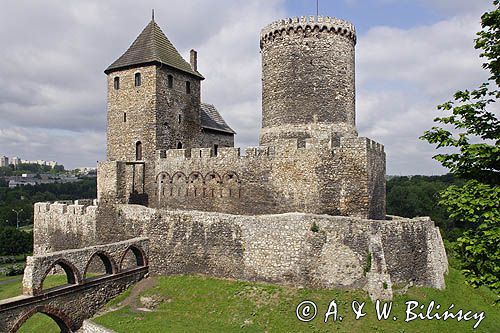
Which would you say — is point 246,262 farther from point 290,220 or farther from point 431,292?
point 431,292

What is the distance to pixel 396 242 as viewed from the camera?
654 inches

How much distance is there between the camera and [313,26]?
2139cm

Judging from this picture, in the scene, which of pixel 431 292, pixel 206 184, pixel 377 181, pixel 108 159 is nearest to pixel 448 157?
pixel 431 292

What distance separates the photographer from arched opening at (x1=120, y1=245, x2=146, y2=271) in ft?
63.2

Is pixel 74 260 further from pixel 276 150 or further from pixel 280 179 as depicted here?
pixel 276 150

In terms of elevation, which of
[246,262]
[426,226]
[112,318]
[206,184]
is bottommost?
[112,318]

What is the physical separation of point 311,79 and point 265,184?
593cm

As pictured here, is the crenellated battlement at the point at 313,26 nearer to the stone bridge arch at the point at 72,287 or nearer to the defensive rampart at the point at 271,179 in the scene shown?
the defensive rampart at the point at 271,179

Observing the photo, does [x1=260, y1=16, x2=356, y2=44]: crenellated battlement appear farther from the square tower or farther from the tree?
the tree

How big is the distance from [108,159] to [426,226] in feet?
59.6

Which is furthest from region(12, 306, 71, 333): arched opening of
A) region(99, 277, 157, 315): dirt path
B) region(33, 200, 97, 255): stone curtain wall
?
region(33, 200, 97, 255): stone curtain wall

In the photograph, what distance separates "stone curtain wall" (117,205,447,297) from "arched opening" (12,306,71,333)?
4543 millimetres

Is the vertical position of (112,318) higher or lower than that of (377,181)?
lower

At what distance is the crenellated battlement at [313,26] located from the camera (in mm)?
21438
